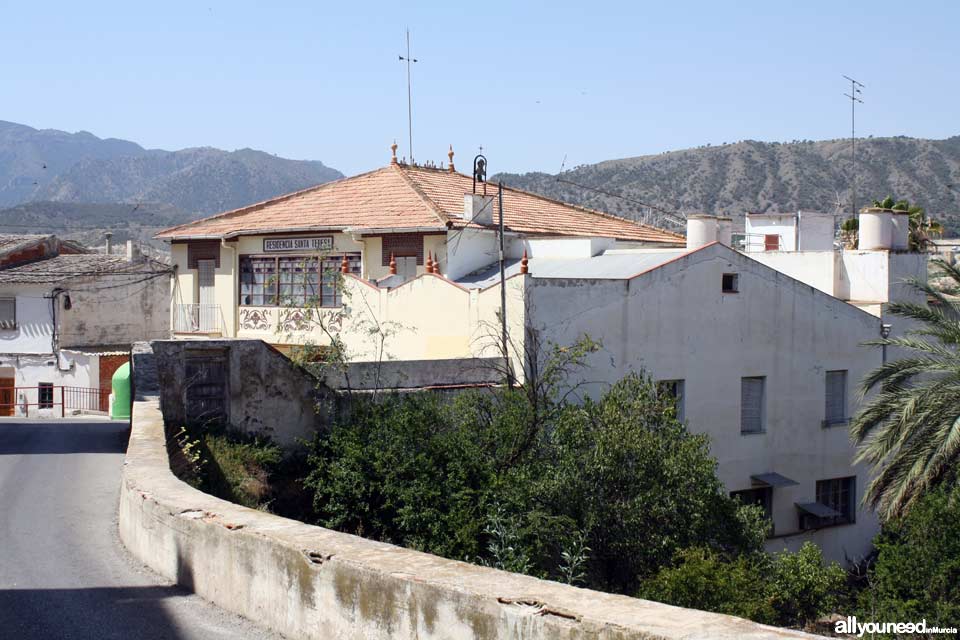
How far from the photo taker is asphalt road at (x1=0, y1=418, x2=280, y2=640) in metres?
7.11

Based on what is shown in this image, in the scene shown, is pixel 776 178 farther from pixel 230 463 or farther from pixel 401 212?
pixel 230 463

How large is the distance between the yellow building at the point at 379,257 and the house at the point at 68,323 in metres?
9.65

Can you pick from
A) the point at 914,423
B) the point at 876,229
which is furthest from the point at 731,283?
the point at 876,229

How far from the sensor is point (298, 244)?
28000 mm

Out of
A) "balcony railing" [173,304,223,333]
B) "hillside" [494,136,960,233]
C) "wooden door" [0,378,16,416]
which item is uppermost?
"hillside" [494,136,960,233]

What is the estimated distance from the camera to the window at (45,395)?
128 feet

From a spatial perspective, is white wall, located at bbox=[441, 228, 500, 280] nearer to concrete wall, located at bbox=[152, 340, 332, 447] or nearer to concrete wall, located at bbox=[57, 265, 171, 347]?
concrete wall, located at bbox=[152, 340, 332, 447]

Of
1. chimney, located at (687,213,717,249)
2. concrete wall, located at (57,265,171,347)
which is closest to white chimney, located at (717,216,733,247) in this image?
chimney, located at (687,213,717,249)

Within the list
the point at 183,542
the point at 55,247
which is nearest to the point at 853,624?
the point at 183,542

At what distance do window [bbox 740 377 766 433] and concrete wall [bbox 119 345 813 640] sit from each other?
15.3 meters

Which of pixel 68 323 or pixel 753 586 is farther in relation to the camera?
pixel 68 323

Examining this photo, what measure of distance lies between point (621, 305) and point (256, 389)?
696cm

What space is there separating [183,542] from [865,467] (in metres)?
19.2

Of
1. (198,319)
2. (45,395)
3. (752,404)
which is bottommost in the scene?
(45,395)
